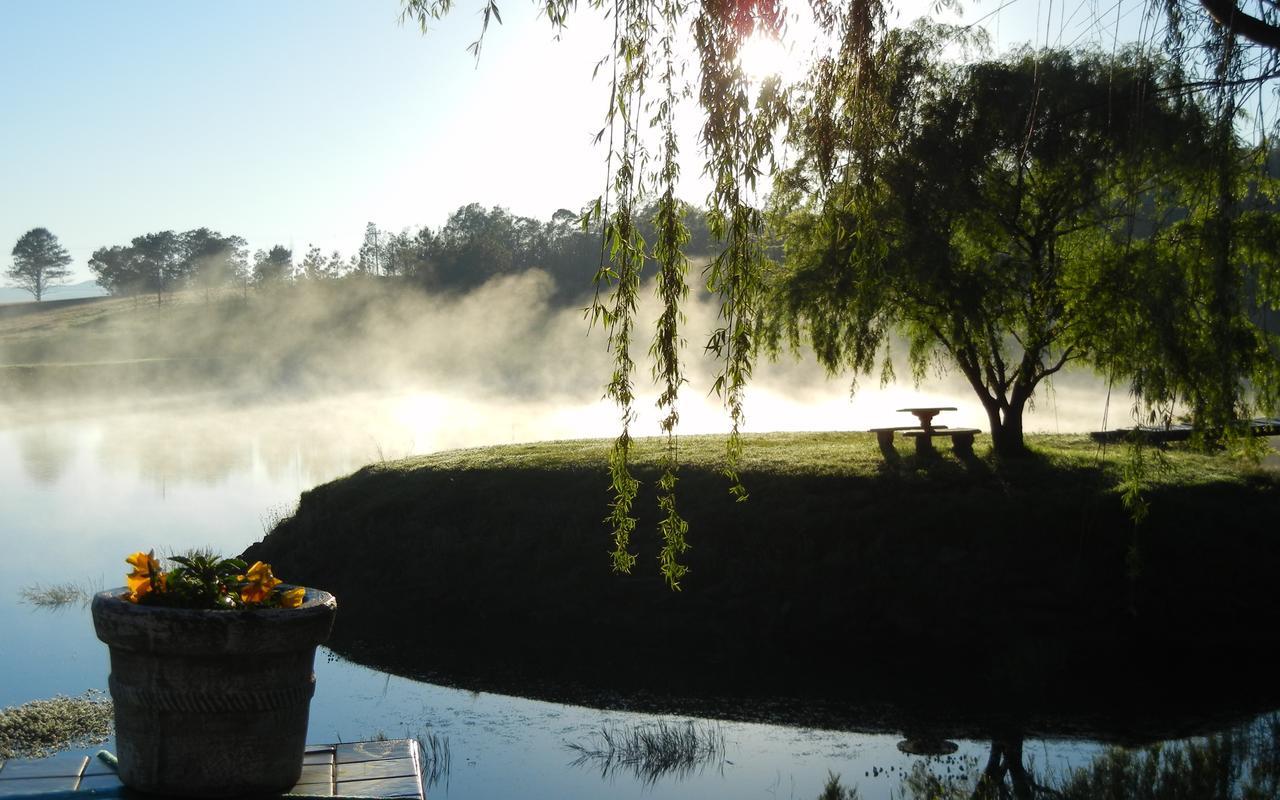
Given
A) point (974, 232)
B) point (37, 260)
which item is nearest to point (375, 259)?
point (37, 260)

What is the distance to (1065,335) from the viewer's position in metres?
18.7

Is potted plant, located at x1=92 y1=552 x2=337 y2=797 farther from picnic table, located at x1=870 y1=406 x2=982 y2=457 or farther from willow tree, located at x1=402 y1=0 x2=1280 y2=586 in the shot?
picnic table, located at x1=870 y1=406 x2=982 y2=457

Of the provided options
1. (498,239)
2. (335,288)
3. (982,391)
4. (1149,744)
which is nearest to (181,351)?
(335,288)

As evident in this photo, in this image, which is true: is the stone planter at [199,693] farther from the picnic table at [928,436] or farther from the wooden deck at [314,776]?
the picnic table at [928,436]

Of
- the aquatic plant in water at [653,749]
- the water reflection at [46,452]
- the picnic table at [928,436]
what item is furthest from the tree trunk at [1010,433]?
the water reflection at [46,452]

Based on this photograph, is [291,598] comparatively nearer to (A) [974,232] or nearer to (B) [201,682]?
(B) [201,682]

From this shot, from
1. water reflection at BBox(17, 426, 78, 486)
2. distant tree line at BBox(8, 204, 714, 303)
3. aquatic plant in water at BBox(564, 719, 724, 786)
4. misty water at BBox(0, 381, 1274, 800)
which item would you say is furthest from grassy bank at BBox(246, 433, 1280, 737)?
distant tree line at BBox(8, 204, 714, 303)

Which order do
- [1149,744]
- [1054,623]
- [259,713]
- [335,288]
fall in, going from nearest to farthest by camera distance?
[259,713]
[1149,744]
[1054,623]
[335,288]

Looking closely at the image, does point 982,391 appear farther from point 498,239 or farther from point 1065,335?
point 498,239

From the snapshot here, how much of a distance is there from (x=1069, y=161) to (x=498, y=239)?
258 ft

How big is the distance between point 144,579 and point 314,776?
4.42 feet

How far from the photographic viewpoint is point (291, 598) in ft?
19.3

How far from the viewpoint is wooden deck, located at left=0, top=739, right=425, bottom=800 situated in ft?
18.2

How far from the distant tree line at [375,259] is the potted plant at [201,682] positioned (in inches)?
2893
